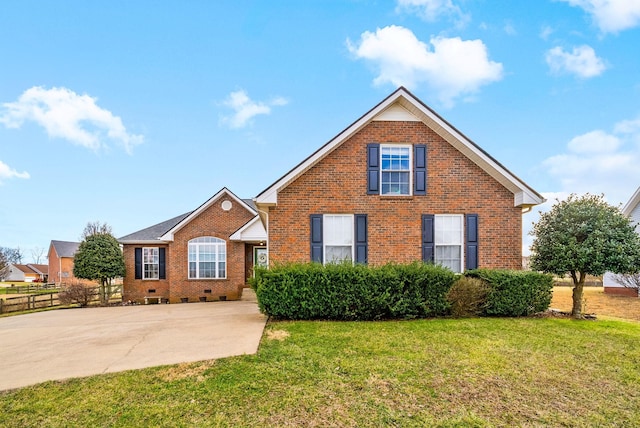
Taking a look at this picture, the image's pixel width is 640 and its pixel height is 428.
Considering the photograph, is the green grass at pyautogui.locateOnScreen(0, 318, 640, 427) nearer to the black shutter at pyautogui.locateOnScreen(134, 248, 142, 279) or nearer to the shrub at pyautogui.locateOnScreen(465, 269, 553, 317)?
the shrub at pyautogui.locateOnScreen(465, 269, 553, 317)

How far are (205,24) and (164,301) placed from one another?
14.2 m

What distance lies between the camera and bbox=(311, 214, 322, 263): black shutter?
11078mm

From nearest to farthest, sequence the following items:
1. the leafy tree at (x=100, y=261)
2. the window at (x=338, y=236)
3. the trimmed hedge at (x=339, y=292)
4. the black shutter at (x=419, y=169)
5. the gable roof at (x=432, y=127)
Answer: the trimmed hedge at (x=339, y=292), the gable roof at (x=432, y=127), the window at (x=338, y=236), the black shutter at (x=419, y=169), the leafy tree at (x=100, y=261)

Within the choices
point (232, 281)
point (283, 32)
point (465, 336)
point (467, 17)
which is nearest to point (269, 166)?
point (232, 281)

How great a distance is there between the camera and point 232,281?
18.0 metres

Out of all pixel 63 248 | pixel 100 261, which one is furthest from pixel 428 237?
pixel 63 248

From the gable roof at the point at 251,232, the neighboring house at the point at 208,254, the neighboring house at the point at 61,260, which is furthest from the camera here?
the neighboring house at the point at 61,260

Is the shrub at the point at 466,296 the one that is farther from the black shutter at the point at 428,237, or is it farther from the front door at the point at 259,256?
the front door at the point at 259,256

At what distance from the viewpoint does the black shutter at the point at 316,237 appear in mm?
11078

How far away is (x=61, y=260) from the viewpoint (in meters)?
49.2

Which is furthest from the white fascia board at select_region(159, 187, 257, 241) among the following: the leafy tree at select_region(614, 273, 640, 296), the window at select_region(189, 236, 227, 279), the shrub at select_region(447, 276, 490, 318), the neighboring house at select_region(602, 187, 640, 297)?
the neighboring house at select_region(602, 187, 640, 297)

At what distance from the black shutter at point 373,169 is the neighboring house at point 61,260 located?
52.5 metres

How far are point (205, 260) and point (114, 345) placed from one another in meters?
11.1

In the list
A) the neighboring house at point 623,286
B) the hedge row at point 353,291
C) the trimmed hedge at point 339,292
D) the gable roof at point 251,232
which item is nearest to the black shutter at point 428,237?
the hedge row at point 353,291
